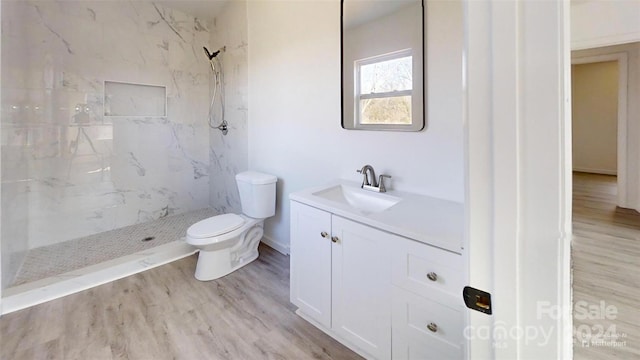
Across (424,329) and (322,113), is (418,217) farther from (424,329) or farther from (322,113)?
(322,113)

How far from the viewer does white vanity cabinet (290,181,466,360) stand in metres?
1.25

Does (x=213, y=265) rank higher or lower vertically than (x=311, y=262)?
lower

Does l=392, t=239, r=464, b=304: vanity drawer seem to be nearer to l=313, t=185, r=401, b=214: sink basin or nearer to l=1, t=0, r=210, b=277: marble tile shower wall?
l=313, t=185, r=401, b=214: sink basin

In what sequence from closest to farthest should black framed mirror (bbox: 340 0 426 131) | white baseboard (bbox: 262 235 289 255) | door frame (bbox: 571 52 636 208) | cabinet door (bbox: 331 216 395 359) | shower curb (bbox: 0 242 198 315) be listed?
1. door frame (bbox: 571 52 636 208)
2. cabinet door (bbox: 331 216 395 359)
3. black framed mirror (bbox: 340 0 426 131)
4. shower curb (bbox: 0 242 198 315)
5. white baseboard (bbox: 262 235 289 255)

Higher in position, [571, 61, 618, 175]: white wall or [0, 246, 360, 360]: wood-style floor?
[571, 61, 618, 175]: white wall

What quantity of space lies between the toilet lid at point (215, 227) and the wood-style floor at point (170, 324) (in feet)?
1.24

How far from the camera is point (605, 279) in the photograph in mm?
908

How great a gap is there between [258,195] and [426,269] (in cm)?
174

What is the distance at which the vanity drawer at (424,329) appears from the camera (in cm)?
123

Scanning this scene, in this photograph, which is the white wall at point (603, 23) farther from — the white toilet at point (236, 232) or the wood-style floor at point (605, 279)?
the white toilet at point (236, 232)

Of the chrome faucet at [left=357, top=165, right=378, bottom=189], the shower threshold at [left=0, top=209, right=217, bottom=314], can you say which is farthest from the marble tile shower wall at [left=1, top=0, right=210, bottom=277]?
the chrome faucet at [left=357, top=165, right=378, bottom=189]

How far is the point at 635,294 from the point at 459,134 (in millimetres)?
940

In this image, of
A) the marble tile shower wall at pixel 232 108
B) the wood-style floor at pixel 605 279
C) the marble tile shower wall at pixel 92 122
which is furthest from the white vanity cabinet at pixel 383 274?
the marble tile shower wall at pixel 92 122

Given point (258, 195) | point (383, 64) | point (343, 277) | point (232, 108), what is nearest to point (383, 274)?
point (343, 277)
